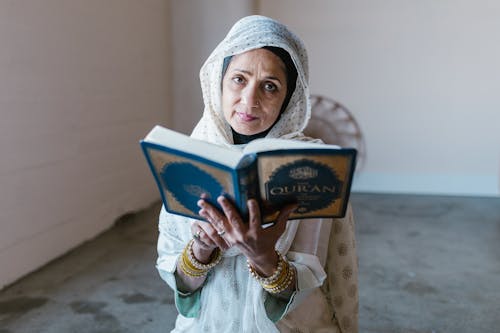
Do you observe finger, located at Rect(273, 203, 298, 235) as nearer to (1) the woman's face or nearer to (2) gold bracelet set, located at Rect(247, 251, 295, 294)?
(2) gold bracelet set, located at Rect(247, 251, 295, 294)

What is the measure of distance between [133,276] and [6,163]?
85 cm

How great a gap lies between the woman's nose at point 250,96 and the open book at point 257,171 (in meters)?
0.22

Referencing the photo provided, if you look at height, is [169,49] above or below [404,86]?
above

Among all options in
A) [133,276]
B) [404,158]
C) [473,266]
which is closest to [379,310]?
[473,266]

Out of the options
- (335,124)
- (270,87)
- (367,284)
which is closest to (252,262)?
(270,87)

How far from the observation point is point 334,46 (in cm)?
493

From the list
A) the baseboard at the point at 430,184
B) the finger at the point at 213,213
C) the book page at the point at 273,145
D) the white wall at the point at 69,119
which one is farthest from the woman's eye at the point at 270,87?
the baseboard at the point at 430,184

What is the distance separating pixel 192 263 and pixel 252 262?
0.52ft

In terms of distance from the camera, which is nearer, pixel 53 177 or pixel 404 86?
pixel 53 177

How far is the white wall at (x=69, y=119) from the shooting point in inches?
105

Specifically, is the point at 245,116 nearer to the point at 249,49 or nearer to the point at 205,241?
the point at 249,49

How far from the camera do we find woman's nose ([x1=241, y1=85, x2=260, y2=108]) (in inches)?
44.3

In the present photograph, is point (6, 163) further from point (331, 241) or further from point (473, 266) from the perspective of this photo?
point (473, 266)

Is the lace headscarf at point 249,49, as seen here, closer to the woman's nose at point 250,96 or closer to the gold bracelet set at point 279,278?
the woman's nose at point 250,96
